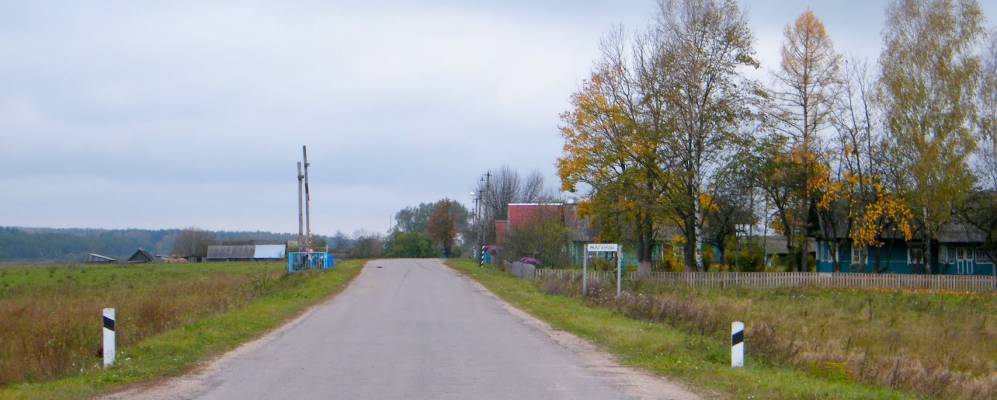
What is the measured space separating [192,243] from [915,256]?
10253cm

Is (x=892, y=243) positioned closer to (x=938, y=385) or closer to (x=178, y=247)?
(x=938, y=385)

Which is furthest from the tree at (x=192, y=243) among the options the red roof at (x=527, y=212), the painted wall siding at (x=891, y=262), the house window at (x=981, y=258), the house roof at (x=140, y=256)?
the house window at (x=981, y=258)

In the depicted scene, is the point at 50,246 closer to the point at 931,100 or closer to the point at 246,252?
the point at 246,252

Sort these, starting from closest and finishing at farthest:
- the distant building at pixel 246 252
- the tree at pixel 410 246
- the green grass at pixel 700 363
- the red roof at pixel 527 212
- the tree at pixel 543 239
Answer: the green grass at pixel 700 363, the tree at pixel 543 239, the red roof at pixel 527 212, the distant building at pixel 246 252, the tree at pixel 410 246

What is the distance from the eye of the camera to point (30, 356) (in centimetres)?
1409

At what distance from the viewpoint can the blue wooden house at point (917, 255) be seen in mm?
49250

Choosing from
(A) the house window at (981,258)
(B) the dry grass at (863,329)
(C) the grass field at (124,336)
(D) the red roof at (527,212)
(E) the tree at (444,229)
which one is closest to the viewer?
(C) the grass field at (124,336)

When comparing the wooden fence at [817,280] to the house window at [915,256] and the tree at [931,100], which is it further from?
the house window at [915,256]

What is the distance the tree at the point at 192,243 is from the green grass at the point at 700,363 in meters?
Result: 113

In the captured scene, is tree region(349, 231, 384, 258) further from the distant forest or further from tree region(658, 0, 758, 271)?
tree region(658, 0, 758, 271)

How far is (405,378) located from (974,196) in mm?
39283

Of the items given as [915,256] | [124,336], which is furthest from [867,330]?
[915,256]

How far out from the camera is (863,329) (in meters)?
23.3

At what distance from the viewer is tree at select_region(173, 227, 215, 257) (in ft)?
420
